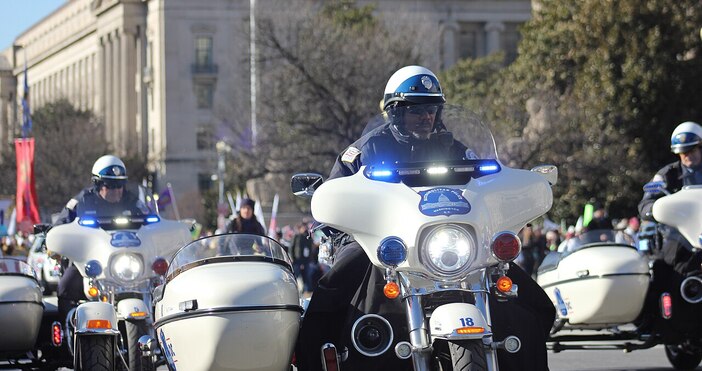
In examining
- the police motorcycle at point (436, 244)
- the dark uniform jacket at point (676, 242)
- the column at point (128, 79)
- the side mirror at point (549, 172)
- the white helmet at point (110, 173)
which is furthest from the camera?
the column at point (128, 79)

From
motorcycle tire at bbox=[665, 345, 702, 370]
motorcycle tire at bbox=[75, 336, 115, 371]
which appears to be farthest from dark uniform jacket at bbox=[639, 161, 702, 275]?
motorcycle tire at bbox=[75, 336, 115, 371]

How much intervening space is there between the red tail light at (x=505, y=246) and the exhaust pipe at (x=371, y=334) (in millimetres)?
723

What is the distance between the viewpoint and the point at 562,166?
47219 mm

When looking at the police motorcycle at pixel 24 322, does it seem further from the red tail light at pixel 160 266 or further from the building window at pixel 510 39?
the building window at pixel 510 39

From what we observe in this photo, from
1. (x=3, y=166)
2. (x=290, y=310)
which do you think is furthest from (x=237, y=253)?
(x=3, y=166)

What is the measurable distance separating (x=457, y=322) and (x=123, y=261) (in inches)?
203

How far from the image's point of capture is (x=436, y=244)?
7.77 m

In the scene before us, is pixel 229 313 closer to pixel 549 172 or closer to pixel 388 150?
pixel 388 150

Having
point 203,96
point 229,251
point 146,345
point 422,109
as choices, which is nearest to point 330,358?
point 229,251

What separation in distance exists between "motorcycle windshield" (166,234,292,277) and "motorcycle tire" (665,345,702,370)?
5.82m

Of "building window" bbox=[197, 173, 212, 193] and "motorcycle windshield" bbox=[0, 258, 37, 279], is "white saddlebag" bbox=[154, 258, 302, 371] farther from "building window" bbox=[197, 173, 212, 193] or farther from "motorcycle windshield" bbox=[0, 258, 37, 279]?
"building window" bbox=[197, 173, 212, 193]

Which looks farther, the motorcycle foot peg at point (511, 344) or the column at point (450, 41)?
the column at point (450, 41)

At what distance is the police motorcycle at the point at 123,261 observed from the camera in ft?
37.2

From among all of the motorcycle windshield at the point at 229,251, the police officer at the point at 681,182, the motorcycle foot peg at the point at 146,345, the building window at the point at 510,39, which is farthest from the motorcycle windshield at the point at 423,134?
the building window at the point at 510,39
